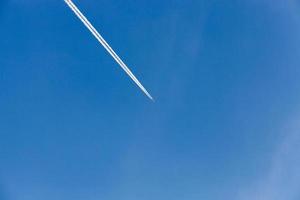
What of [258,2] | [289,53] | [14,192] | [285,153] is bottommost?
[14,192]

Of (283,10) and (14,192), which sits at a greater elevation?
(283,10)

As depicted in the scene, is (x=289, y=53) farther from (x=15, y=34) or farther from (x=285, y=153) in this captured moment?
(x=15, y=34)

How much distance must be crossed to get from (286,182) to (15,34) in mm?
6036

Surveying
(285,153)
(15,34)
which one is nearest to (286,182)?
(285,153)

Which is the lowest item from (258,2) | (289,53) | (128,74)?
(128,74)

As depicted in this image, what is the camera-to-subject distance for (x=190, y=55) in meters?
6.17

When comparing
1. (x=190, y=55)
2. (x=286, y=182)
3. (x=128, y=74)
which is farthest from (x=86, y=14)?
(x=286, y=182)

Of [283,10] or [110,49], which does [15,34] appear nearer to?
[110,49]

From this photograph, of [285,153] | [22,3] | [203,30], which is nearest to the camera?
[22,3]

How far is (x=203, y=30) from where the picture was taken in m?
6.13

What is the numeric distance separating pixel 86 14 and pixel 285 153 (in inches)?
187

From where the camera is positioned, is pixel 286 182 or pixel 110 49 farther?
pixel 286 182

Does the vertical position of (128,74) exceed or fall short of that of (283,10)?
it falls short

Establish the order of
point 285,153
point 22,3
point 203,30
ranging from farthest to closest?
point 285,153 → point 203,30 → point 22,3
